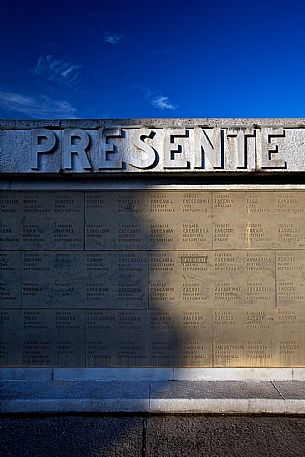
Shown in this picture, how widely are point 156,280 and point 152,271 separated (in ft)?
0.49

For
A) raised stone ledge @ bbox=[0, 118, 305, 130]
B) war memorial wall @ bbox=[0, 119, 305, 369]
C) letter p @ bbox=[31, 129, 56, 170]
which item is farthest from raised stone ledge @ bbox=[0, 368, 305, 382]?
raised stone ledge @ bbox=[0, 118, 305, 130]

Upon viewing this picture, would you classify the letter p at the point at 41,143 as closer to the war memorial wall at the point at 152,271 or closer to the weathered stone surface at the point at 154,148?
the weathered stone surface at the point at 154,148

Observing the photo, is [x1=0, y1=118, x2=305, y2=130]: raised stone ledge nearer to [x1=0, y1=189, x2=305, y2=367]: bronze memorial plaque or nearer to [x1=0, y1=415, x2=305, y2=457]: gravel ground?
[x1=0, y1=189, x2=305, y2=367]: bronze memorial plaque

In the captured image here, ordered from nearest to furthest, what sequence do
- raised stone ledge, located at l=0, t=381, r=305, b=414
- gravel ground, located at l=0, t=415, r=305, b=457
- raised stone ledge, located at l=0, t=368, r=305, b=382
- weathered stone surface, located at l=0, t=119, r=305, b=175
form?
gravel ground, located at l=0, t=415, r=305, b=457
raised stone ledge, located at l=0, t=381, r=305, b=414
weathered stone surface, located at l=0, t=119, r=305, b=175
raised stone ledge, located at l=0, t=368, r=305, b=382

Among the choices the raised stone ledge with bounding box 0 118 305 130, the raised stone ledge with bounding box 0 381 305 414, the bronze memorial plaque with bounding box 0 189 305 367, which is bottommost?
the raised stone ledge with bounding box 0 381 305 414

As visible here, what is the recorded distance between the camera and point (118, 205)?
5453 millimetres

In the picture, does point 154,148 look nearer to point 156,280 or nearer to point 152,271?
point 152,271

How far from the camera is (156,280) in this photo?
5410 mm

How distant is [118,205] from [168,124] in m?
1.42

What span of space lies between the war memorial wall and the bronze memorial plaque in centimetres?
2

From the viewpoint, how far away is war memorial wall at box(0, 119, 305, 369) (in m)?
5.39

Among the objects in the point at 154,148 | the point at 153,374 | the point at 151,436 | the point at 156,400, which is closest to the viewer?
the point at 151,436

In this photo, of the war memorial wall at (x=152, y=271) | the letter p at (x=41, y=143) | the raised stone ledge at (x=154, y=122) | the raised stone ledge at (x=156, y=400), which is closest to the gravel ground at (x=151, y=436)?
the raised stone ledge at (x=156, y=400)

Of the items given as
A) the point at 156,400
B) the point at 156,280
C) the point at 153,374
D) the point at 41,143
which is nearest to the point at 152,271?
the point at 156,280
